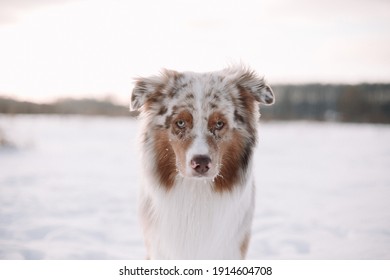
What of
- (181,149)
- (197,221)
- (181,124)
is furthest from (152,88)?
(197,221)

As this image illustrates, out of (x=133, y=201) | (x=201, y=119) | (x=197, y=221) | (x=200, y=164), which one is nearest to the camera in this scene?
(x=200, y=164)

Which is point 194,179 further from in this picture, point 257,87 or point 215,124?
point 257,87

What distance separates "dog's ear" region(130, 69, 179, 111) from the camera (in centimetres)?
255

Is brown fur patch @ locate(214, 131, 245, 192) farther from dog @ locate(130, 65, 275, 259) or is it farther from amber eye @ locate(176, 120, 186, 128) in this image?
amber eye @ locate(176, 120, 186, 128)

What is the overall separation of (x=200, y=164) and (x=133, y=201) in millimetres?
2922

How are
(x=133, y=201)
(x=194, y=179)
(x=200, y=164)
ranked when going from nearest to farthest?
(x=200, y=164)
(x=194, y=179)
(x=133, y=201)

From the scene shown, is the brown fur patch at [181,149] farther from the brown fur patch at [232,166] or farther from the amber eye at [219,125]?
the brown fur patch at [232,166]

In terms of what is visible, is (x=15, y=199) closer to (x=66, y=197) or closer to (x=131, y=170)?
(x=66, y=197)

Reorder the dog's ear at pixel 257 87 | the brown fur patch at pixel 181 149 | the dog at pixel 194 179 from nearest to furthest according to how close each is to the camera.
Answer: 1. the brown fur patch at pixel 181 149
2. the dog at pixel 194 179
3. the dog's ear at pixel 257 87

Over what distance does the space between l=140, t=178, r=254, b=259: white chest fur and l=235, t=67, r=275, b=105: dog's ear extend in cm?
58

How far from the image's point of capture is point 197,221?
8.32 ft

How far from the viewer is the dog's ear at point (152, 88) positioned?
2551 mm

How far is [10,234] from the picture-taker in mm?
3490

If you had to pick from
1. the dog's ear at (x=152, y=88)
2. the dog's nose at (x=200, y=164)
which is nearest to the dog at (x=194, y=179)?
the dog's ear at (x=152, y=88)
